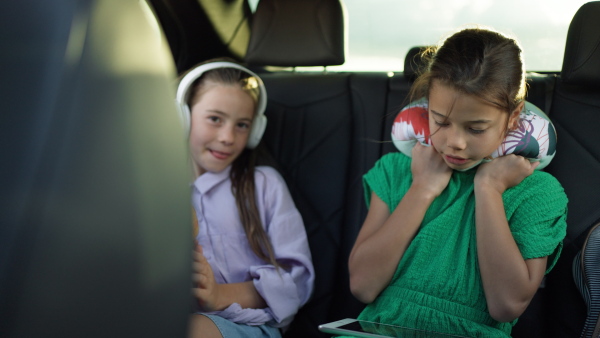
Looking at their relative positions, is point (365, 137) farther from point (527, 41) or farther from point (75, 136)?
point (75, 136)

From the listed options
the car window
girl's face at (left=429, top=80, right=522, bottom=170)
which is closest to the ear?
girl's face at (left=429, top=80, right=522, bottom=170)

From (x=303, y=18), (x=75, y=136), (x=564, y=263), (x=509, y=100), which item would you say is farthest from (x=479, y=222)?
(x=75, y=136)

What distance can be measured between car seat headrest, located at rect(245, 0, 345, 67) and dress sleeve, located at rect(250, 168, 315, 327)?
1.25 ft

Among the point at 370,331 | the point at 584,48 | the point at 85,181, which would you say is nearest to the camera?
the point at 85,181

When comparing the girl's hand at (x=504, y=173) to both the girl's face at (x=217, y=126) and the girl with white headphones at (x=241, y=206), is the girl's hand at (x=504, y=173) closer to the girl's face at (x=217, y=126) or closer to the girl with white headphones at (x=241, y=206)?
the girl with white headphones at (x=241, y=206)

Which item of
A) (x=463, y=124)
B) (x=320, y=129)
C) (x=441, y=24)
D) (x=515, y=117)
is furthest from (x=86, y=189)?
(x=441, y=24)

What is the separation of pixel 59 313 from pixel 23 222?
0.05 meters

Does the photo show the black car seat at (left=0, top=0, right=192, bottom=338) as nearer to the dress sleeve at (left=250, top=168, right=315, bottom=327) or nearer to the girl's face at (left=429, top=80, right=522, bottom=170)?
the girl's face at (left=429, top=80, right=522, bottom=170)

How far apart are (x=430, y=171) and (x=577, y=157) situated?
44cm

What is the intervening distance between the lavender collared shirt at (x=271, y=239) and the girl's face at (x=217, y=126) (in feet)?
0.18

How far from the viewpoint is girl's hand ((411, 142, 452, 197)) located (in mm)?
1423

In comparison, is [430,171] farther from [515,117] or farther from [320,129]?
[320,129]

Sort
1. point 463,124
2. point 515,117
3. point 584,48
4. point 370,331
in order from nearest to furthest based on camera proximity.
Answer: point 370,331 < point 463,124 < point 515,117 < point 584,48

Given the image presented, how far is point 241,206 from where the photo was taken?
1.64m
